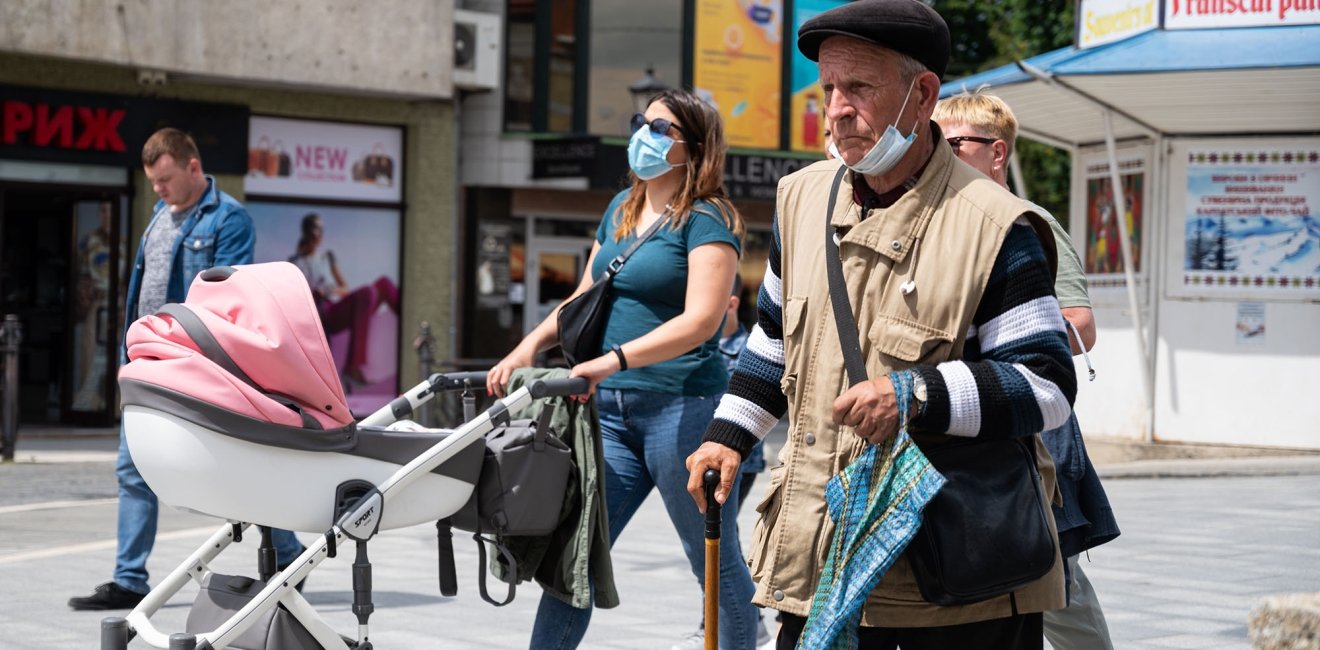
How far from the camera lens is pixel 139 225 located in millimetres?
18812

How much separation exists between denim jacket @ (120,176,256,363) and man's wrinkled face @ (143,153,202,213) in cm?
7

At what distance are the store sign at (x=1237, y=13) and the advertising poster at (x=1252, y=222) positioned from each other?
3.90 feet

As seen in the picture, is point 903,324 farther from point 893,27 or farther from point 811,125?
point 811,125

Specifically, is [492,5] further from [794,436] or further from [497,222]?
[794,436]

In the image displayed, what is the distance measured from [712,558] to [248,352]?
54.0 inches

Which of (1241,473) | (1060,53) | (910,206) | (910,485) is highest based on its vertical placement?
(1060,53)

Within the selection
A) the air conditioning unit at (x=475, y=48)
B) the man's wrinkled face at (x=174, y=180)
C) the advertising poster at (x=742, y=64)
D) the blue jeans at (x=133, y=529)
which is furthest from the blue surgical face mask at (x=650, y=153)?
the advertising poster at (x=742, y=64)

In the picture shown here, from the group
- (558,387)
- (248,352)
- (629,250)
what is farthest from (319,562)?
(629,250)

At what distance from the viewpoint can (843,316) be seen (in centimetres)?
315

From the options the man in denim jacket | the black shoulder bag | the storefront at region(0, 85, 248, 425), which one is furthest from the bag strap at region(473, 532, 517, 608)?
the storefront at region(0, 85, 248, 425)

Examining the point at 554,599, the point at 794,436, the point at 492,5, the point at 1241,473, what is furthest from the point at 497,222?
the point at 794,436

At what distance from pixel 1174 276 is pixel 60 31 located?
36.8ft

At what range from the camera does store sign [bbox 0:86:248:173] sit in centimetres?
1778

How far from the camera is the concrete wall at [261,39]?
56.8ft
